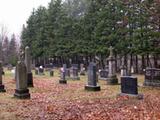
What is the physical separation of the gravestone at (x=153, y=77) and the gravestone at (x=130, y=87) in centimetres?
510

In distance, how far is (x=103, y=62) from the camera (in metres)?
48.0

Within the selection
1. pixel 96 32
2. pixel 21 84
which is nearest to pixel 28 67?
pixel 21 84

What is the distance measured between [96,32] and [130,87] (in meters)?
27.1

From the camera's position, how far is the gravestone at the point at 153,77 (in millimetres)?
21034

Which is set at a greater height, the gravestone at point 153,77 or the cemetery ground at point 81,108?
the gravestone at point 153,77

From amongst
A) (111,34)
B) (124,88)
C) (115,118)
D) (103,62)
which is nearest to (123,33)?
(111,34)

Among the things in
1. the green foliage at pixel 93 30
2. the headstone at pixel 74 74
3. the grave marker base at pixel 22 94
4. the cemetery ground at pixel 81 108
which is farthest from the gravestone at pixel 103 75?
the grave marker base at pixel 22 94

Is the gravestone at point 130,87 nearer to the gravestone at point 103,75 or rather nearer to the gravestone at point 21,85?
the gravestone at point 21,85

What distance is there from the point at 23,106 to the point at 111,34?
2851 cm

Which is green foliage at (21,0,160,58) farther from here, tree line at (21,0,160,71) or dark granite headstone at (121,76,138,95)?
dark granite headstone at (121,76,138,95)

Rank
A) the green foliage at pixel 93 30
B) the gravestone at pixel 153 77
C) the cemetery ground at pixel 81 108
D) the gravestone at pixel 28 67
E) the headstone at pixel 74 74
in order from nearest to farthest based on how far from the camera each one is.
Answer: the cemetery ground at pixel 81 108, the gravestone at pixel 153 77, the gravestone at pixel 28 67, the headstone at pixel 74 74, the green foliage at pixel 93 30

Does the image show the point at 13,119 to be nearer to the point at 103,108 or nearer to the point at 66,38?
the point at 103,108

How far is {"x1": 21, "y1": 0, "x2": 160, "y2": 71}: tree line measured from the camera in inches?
1420

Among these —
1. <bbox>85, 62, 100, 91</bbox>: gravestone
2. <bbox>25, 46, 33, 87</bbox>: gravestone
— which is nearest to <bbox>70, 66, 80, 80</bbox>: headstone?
<bbox>25, 46, 33, 87</bbox>: gravestone
